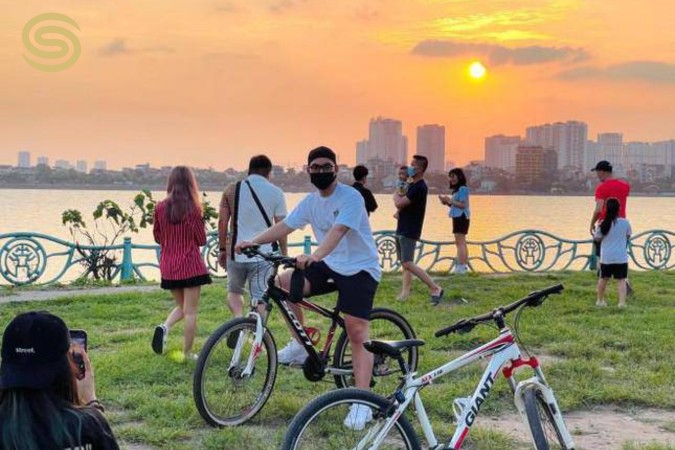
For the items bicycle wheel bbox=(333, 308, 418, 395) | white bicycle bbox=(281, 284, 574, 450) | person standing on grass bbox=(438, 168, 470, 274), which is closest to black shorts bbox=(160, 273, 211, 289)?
bicycle wheel bbox=(333, 308, 418, 395)

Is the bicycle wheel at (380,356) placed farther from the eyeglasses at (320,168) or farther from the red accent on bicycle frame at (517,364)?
the red accent on bicycle frame at (517,364)

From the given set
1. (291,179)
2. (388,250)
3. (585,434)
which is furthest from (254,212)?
(291,179)

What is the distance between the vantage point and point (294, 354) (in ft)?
18.6

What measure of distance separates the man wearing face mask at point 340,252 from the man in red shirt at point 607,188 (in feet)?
21.8

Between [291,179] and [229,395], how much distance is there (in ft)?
42.1

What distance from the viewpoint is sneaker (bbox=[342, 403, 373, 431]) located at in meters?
3.54

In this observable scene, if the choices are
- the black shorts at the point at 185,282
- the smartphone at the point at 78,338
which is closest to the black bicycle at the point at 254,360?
the black shorts at the point at 185,282

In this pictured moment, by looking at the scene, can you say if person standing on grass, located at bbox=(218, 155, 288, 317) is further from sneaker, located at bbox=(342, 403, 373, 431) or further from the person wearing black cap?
the person wearing black cap

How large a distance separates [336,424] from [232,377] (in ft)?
6.20

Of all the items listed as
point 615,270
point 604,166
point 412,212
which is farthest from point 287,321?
point 604,166

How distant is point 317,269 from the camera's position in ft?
17.6

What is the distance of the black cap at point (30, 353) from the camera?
2379 mm

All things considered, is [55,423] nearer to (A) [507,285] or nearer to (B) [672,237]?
(A) [507,285]

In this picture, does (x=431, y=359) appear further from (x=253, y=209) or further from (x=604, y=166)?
(x=604, y=166)
